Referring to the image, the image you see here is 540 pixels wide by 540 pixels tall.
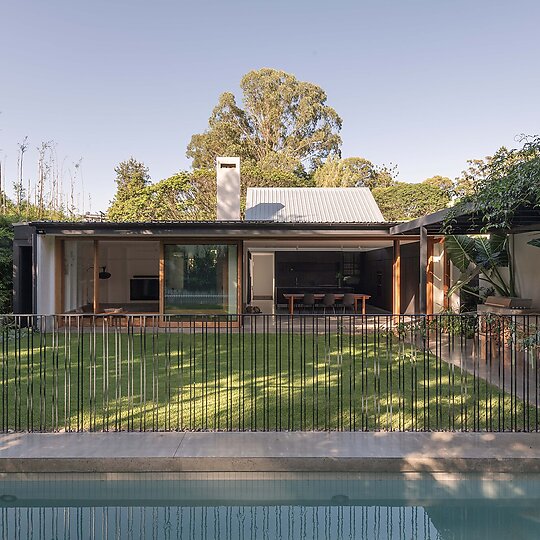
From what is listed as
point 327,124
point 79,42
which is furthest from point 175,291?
point 327,124

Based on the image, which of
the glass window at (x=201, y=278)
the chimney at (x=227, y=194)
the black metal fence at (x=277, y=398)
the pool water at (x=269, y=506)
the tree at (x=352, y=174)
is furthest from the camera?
the tree at (x=352, y=174)

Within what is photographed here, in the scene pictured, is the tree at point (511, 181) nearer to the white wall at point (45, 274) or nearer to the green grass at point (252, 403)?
the green grass at point (252, 403)

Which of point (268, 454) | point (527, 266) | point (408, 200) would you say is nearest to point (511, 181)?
point (268, 454)

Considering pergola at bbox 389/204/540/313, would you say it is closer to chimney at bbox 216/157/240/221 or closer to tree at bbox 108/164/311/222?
chimney at bbox 216/157/240/221

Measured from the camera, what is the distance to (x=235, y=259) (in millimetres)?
14312

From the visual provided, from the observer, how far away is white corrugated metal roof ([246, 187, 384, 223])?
19469 millimetres

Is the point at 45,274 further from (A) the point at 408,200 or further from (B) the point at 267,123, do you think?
(A) the point at 408,200

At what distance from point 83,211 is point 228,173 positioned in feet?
65.1

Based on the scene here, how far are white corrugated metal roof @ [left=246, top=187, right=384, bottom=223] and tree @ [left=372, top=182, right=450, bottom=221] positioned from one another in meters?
17.2

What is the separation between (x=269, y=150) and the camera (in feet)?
129

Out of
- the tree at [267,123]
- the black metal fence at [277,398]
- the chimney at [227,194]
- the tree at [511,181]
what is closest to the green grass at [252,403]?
the black metal fence at [277,398]

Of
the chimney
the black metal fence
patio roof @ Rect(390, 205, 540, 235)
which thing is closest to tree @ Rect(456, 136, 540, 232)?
patio roof @ Rect(390, 205, 540, 235)

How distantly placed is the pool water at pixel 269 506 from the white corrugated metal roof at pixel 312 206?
49.5 ft

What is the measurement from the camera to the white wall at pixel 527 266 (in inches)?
450
